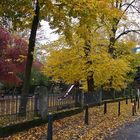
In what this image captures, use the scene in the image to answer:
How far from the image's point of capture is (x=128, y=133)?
15.9 meters

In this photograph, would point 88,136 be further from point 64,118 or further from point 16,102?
point 64,118

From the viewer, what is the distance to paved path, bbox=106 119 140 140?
1469cm

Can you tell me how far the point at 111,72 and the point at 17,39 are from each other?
9.31 m

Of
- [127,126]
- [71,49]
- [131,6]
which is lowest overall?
[127,126]

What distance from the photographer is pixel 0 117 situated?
47.9 ft

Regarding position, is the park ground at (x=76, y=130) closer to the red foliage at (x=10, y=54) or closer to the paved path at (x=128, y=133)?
the paved path at (x=128, y=133)

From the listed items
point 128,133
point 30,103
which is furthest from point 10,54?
point 128,133

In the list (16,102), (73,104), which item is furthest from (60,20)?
(73,104)

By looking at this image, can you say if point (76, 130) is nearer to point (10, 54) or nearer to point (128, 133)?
point (128, 133)

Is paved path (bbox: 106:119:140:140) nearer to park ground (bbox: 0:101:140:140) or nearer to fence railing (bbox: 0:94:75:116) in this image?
park ground (bbox: 0:101:140:140)

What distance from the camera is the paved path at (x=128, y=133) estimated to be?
578 inches

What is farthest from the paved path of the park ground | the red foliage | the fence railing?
the red foliage

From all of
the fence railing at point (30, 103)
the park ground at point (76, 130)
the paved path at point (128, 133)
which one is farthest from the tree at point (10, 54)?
the paved path at point (128, 133)

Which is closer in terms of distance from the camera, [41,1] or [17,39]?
[41,1]
